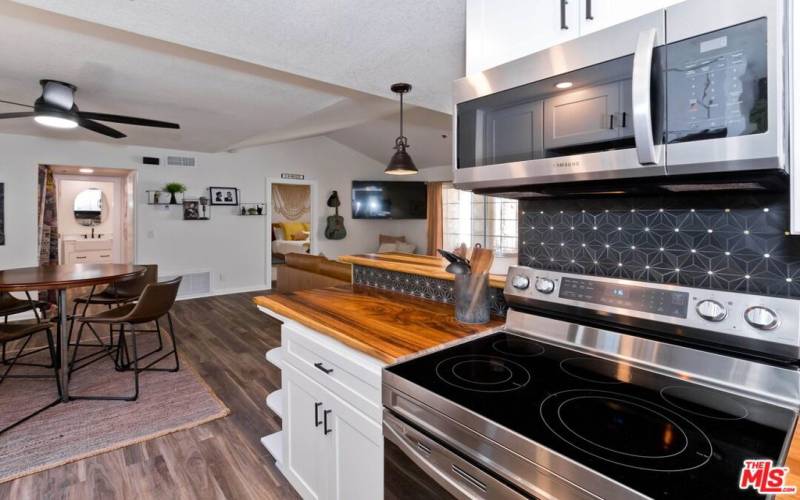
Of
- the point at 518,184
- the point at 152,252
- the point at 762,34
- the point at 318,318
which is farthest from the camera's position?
the point at 152,252

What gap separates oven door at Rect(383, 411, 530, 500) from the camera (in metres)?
0.83

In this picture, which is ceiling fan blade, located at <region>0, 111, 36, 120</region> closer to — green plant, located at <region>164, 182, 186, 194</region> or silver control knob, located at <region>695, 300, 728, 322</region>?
green plant, located at <region>164, 182, 186, 194</region>

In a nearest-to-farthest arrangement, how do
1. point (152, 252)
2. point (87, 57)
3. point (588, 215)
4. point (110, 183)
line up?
point (588, 215) → point (87, 57) → point (152, 252) → point (110, 183)

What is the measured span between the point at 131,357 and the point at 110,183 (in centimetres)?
433

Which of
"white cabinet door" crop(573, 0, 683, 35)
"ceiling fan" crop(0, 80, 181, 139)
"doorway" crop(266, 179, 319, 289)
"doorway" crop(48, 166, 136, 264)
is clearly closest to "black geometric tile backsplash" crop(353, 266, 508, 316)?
"white cabinet door" crop(573, 0, 683, 35)

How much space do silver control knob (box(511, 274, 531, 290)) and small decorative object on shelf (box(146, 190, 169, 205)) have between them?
230 inches

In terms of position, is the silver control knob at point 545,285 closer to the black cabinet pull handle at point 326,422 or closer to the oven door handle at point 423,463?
the oven door handle at point 423,463

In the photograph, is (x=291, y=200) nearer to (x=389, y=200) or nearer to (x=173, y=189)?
(x=389, y=200)

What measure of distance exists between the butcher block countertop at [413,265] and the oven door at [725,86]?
0.78 meters

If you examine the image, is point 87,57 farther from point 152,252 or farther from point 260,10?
point 152,252

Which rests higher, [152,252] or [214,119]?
[214,119]

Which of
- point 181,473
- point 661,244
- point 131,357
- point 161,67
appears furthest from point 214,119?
point 661,244

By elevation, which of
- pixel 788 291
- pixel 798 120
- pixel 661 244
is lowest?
pixel 788 291

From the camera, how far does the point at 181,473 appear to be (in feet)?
6.45
